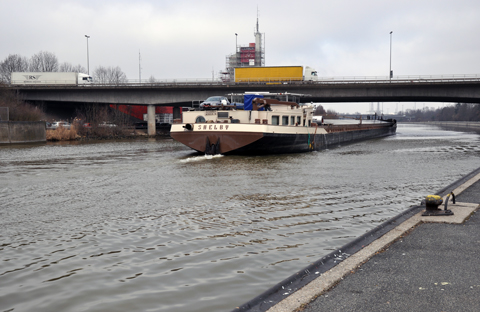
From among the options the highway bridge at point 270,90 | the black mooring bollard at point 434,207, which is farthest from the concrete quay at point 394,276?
the highway bridge at point 270,90


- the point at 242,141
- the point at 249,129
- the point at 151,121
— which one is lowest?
the point at 242,141

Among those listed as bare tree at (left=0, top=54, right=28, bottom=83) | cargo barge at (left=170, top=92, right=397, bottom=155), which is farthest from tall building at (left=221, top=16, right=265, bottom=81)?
cargo barge at (left=170, top=92, right=397, bottom=155)

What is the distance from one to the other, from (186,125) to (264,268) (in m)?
22.7

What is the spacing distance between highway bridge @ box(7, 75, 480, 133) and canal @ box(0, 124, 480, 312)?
4018 cm

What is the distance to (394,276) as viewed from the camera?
620 centimetres

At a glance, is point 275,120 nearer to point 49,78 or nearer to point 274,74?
point 274,74

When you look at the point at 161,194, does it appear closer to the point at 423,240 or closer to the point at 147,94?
the point at 423,240

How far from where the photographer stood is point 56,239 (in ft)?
30.8

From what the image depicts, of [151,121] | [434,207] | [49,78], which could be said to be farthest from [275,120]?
[49,78]

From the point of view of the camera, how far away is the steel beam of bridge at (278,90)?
57438mm

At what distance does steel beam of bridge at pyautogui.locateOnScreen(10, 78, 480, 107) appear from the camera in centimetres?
5744

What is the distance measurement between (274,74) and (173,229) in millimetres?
56515

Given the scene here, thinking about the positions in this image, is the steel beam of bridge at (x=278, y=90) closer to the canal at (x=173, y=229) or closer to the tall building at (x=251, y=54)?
the canal at (x=173, y=229)

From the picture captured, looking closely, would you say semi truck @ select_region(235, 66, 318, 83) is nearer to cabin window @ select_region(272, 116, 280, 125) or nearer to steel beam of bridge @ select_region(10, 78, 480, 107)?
steel beam of bridge @ select_region(10, 78, 480, 107)
